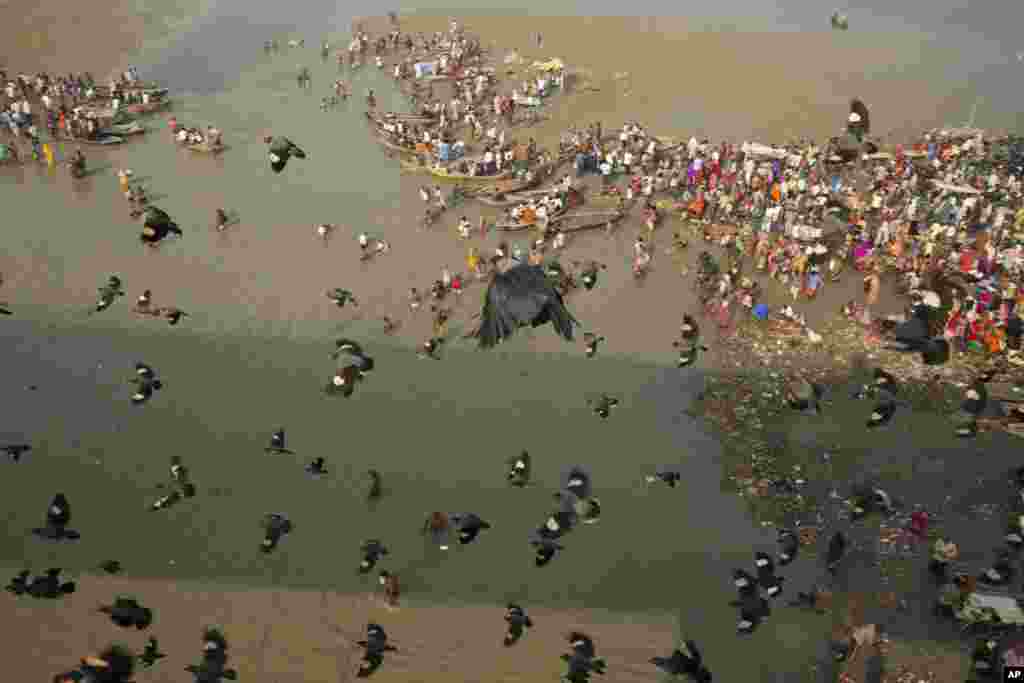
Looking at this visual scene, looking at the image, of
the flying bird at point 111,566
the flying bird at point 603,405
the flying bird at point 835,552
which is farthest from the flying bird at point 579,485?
the flying bird at point 111,566

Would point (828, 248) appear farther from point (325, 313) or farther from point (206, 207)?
point (206, 207)

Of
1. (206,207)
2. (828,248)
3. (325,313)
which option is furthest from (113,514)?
(828,248)

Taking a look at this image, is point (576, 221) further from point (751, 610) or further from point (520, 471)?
point (751, 610)

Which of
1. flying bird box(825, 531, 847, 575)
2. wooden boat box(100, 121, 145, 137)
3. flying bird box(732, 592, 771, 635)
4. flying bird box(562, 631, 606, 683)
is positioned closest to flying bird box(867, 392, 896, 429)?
flying bird box(825, 531, 847, 575)

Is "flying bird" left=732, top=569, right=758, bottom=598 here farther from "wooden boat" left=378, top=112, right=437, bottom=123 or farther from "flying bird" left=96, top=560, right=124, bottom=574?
"wooden boat" left=378, top=112, right=437, bottom=123

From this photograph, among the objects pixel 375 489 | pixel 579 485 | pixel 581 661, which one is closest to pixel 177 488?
pixel 375 489
